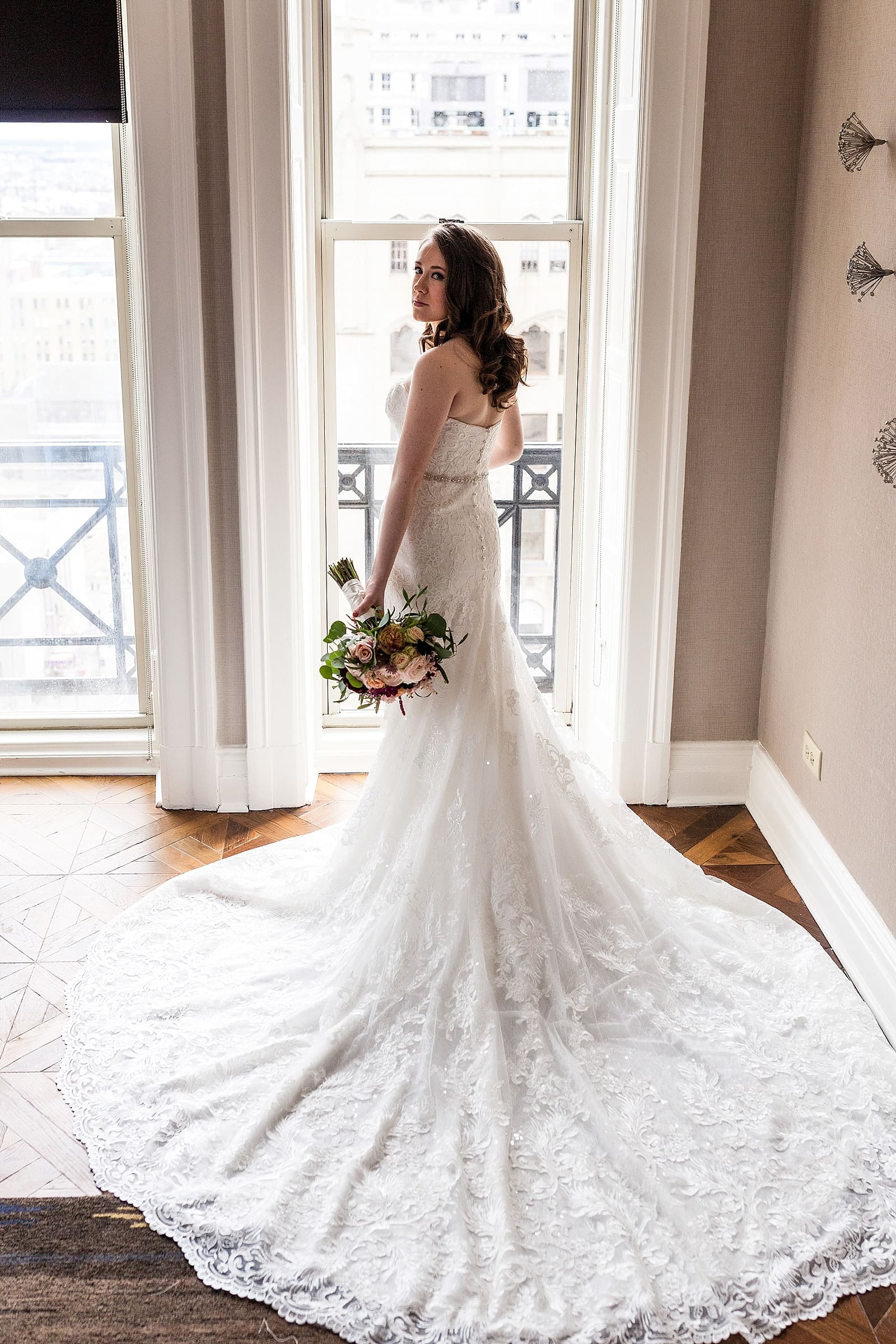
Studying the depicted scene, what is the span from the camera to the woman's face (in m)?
2.88

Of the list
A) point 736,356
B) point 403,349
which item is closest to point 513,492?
point 403,349

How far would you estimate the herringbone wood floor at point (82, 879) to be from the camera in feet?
8.04

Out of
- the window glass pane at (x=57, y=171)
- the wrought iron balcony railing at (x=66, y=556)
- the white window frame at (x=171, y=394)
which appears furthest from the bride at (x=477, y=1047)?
the window glass pane at (x=57, y=171)

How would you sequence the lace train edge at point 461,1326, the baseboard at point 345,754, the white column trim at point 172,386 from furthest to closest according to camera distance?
Answer: the baseboard at point 345,754
the white column trim at point 172,386
the lace train edge at point 461,1326

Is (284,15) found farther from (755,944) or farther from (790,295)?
(755,944)

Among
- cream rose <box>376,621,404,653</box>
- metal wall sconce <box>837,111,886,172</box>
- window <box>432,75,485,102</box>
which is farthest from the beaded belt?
window <box>432,75,485,102</box>

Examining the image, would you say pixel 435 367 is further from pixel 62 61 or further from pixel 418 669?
pixel 62 61

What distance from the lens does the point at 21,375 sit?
4.41 m

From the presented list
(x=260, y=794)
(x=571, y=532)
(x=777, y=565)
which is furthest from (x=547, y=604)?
(x=260, y=794)

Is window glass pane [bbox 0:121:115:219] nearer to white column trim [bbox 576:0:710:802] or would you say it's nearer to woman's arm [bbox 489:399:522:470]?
white column trim [bbox 576:0:710:802]

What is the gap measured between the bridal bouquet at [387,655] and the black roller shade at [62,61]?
Result: 2.13 m

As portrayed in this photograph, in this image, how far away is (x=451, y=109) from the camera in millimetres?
4203

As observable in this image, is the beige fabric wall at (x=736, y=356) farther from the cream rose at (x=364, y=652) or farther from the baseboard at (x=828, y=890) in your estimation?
the cream rose at (x=364, y=652)

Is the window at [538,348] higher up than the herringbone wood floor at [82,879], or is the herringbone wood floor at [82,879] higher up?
the window at [538,348]
